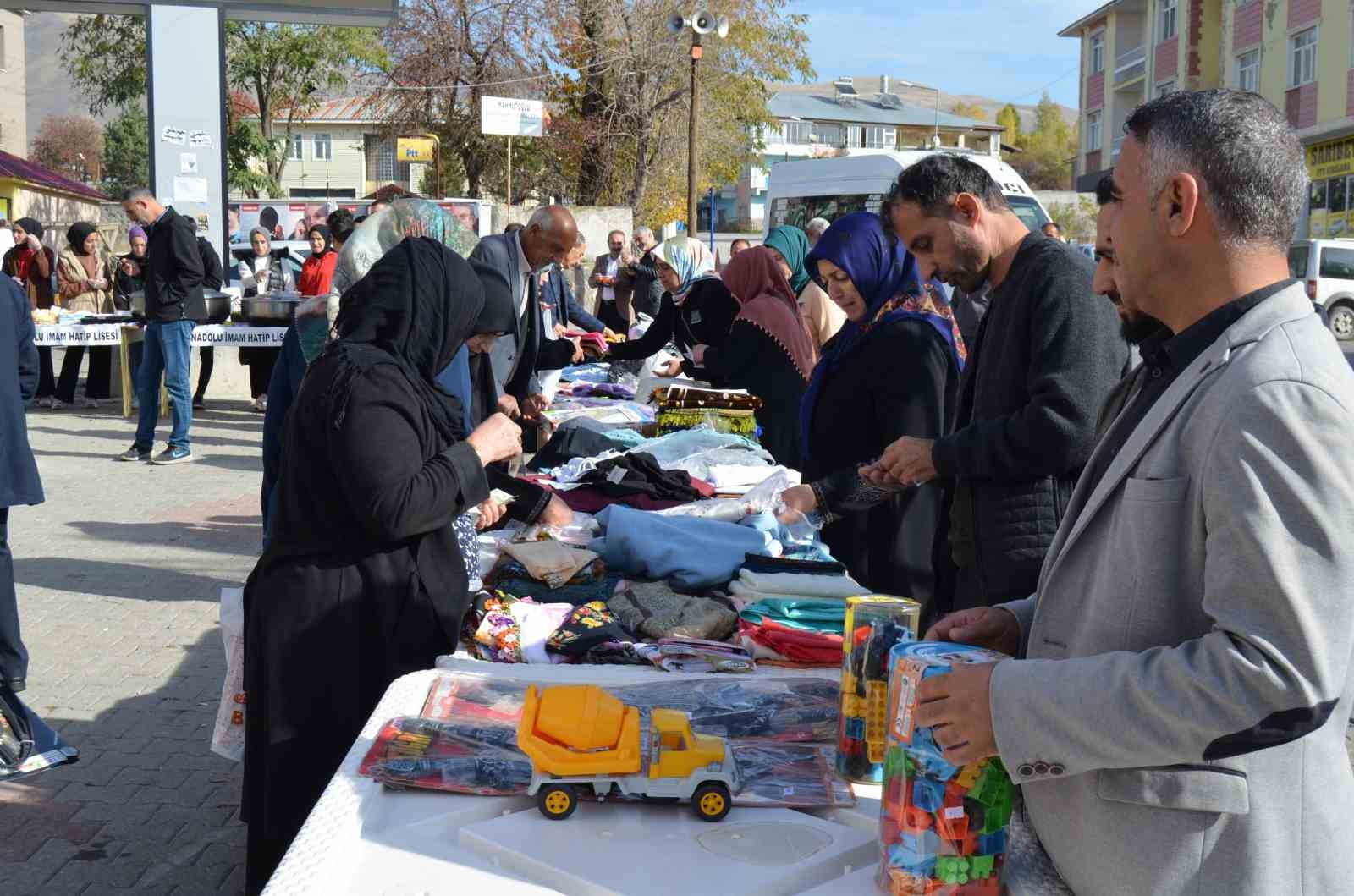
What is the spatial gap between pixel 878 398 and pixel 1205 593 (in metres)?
2.21

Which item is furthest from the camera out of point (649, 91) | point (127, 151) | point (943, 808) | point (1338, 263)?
point (127, 151)

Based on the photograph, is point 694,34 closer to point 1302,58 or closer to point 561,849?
point 561,849

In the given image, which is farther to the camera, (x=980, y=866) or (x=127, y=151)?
(x=127, y=151)

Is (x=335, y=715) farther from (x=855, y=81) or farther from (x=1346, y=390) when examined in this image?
(x=855, y=81)

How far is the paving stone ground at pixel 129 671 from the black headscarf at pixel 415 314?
1.76 meters

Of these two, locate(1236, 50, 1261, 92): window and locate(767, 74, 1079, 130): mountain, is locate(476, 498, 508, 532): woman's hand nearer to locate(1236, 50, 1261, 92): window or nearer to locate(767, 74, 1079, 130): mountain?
locate(1236, 50, 1261, 92): window

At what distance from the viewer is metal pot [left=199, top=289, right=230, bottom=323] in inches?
483

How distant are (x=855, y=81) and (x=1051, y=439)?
405 feet

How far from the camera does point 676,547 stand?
132 inches

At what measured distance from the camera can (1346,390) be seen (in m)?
1.28

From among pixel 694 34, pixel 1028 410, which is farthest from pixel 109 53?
pixel 1028 410

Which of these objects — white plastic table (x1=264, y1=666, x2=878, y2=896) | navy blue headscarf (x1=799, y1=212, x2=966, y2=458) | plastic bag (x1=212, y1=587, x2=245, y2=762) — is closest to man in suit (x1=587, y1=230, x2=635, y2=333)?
navy blue headscarf (x1=799, y1=212, x2=966, y2=458)

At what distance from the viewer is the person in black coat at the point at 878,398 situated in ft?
11.3

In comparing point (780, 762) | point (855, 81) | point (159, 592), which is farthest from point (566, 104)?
point (855, 81)
